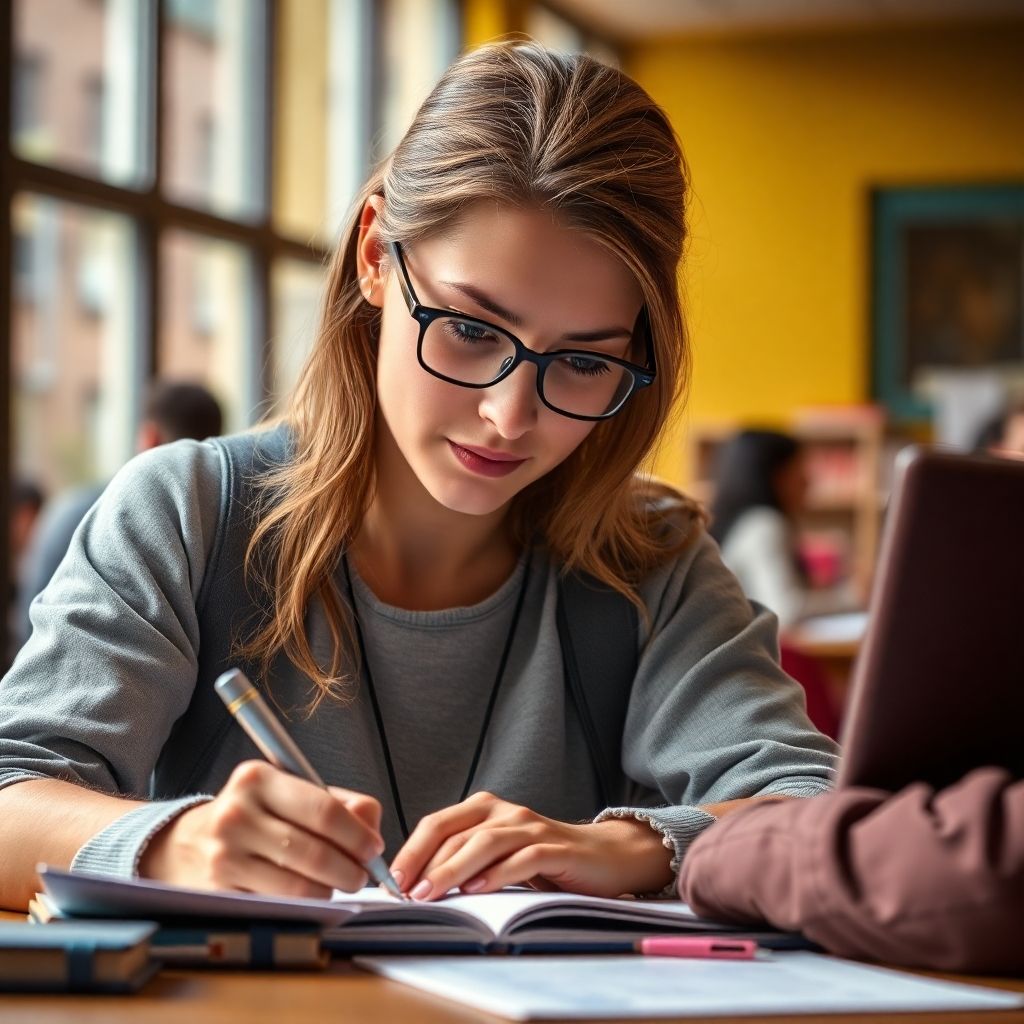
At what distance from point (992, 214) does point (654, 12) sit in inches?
83.1

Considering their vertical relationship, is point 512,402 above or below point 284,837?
above

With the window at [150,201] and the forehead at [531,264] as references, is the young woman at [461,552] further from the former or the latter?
the window at [150,201]

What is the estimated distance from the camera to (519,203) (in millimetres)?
1331

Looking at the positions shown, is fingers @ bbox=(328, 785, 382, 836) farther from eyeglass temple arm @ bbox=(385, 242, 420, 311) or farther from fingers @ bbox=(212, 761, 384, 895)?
eyeglass temple arm @ bbox=(385, 242, 420, 311)

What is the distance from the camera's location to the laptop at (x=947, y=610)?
90cm

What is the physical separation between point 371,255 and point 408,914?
2.39 feet

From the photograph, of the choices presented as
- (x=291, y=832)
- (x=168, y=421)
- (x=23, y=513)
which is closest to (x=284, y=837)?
(x=291, y=832)

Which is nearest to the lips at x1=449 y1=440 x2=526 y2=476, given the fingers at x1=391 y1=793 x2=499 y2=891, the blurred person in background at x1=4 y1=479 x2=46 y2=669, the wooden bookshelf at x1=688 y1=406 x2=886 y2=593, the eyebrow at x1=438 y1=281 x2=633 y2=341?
the eyebrow at x1=438 y1=281 x2=633 y2=341

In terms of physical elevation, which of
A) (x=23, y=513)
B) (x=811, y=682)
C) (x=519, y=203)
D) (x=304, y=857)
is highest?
(x=519, y=203)

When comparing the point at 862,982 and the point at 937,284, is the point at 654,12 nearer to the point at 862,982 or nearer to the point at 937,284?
the point at 937,284

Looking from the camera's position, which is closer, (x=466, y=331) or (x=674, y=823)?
(x=674, y=823)

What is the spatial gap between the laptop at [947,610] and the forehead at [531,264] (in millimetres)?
469

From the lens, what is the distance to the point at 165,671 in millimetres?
1297

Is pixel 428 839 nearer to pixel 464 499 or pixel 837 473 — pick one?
pixel 464 499
